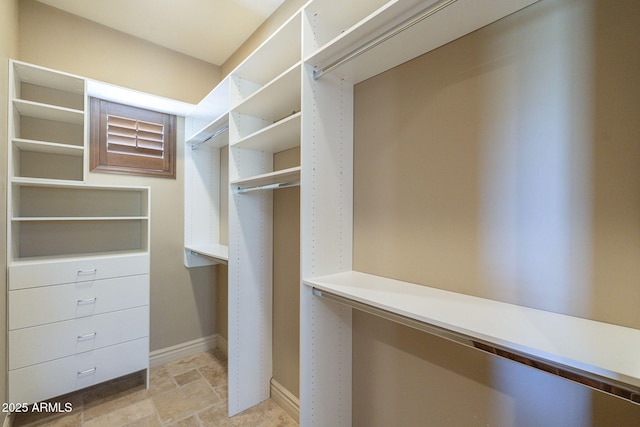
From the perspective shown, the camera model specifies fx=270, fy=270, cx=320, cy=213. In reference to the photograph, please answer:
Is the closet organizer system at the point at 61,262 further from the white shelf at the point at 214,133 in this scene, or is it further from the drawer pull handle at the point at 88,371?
the white shelf at the point at 214,133

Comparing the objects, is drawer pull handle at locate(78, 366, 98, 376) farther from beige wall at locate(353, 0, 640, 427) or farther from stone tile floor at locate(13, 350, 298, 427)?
beige wall at locate(353, 0, 640, 427)

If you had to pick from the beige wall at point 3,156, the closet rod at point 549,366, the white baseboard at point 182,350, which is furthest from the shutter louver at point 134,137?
the closet rod at point 549,366

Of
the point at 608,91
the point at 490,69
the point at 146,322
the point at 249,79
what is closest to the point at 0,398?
the point at 146,322

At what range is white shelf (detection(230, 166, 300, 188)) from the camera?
1335 mm

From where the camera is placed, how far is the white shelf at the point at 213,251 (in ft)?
6.52

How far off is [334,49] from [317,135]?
1.15ft

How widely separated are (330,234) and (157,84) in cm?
224

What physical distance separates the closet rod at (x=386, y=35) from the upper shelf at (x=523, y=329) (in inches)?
36.4

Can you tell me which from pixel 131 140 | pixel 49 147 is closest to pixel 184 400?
pixel 49 147

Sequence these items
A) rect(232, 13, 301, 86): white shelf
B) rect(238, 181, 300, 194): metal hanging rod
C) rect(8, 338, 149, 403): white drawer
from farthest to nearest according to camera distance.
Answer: rect(8, 338, 149, 403): white drawer → rect(238, 181, 300, 194): metal hanging rod → rect(232, 13, 301, 86): white shelf

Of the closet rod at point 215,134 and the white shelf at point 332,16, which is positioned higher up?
the white shelf at point 332,16

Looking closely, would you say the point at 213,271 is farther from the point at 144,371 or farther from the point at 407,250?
the point at 407,250

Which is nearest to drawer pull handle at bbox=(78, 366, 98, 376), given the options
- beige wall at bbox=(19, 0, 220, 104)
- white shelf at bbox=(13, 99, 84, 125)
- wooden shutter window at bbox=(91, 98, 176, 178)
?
wooden shutter window at bbox=(91, 98, 176, 178)

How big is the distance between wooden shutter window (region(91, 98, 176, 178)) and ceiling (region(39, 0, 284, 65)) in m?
0.62
